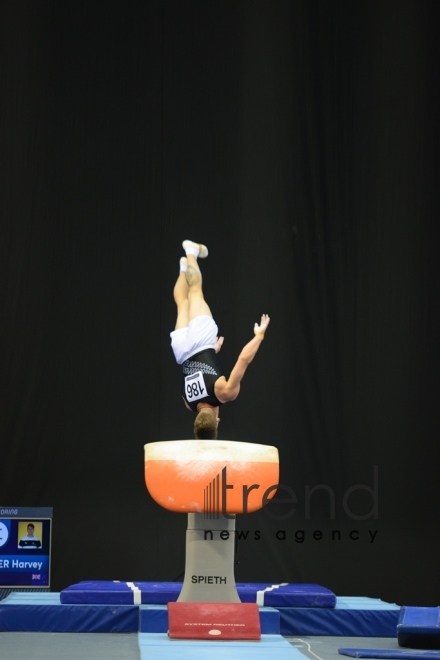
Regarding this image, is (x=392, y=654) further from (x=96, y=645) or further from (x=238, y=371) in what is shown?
(x=238, y=371)

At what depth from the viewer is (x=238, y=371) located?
5.34m

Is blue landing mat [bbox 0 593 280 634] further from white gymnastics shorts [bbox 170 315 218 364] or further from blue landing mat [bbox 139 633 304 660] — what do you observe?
white gymnastics shorts [bbox 170 315 218 364]

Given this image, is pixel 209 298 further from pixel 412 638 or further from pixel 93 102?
pixel 412 638

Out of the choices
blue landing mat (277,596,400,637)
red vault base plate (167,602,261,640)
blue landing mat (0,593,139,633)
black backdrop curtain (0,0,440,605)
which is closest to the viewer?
red vault base plate (167,602,261,640)

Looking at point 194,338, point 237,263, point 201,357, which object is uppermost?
point 237,263

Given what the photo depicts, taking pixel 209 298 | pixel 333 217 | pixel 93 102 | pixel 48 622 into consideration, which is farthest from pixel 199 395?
pixel 93 102

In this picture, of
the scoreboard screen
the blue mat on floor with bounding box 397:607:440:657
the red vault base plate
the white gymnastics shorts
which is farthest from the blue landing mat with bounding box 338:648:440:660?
the scoreboard screen

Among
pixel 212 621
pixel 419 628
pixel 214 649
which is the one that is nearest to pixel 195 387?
pixel 212 621

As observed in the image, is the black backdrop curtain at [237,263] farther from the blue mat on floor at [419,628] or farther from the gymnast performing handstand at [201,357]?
the blue mat on floor at [419,628]

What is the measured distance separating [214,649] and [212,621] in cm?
38

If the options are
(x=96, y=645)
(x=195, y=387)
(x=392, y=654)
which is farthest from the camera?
(x=195, y=387)

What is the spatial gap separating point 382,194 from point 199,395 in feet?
10.6

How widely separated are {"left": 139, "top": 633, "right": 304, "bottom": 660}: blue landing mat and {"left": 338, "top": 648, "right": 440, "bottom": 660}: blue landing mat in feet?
0.87

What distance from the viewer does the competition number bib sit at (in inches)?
219
